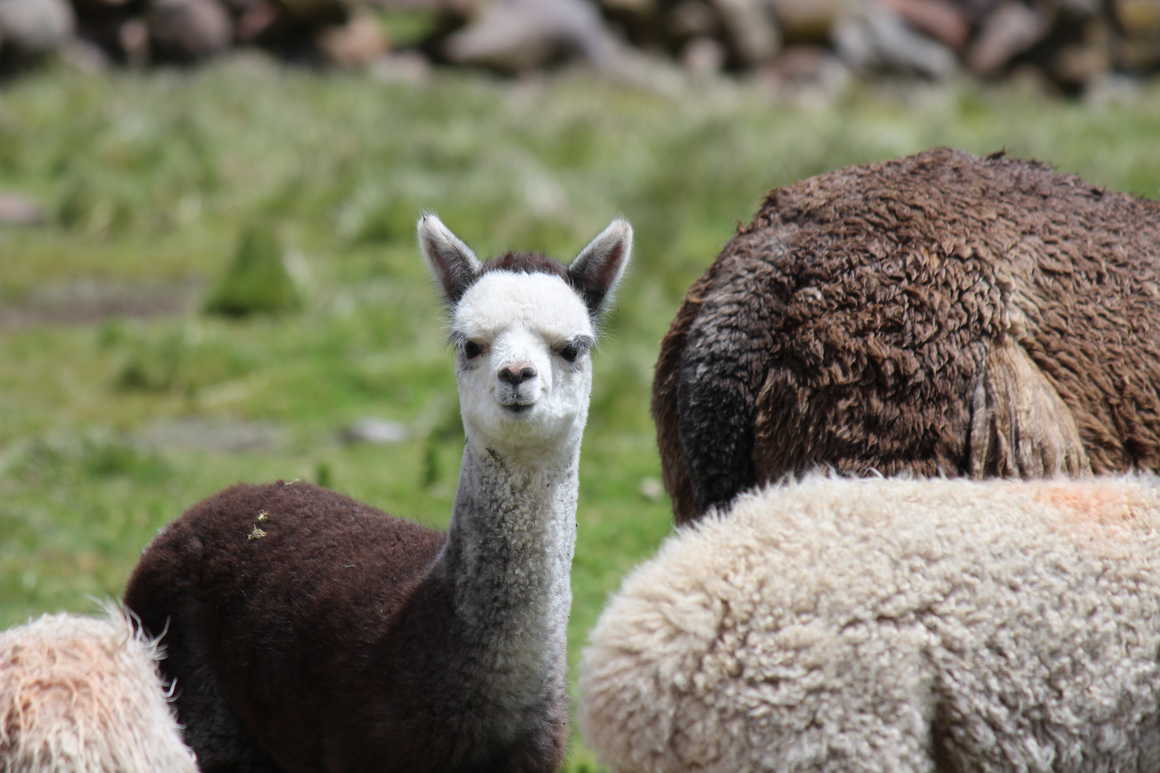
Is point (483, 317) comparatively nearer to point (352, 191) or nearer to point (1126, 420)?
point (1126, 420)

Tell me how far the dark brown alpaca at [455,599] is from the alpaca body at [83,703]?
0.30 m

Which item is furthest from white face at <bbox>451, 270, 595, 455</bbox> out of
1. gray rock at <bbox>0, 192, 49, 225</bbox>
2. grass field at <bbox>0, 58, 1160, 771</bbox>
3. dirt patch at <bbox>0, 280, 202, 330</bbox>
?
gray rock at <bbox>0, 192, 49, 225</bbox>

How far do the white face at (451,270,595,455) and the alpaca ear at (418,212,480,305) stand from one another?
0.11m

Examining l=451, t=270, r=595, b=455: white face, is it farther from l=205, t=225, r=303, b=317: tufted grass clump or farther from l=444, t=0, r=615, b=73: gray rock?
l=444, t=0, r=615, b=73: gray rock

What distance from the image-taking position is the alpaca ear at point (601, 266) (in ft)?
13.8

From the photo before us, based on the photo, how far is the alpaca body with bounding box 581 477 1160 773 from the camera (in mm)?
3084

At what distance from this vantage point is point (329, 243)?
12516 millimetres

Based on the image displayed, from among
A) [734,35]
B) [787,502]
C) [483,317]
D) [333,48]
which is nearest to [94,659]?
[483,317]

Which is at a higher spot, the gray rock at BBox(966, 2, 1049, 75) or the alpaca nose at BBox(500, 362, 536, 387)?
the gray rock at BBox(966, 2, 1049, 75)

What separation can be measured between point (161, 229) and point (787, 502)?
10.7m

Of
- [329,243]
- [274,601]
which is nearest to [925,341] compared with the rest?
[274,601]

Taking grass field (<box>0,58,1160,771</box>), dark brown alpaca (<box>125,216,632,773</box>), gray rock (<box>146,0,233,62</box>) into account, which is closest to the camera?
dark brown alpaca (<box>125,216,632,773</box>)

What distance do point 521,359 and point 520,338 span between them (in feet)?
0.26

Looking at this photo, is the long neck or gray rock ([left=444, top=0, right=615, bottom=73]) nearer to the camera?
the long neck
